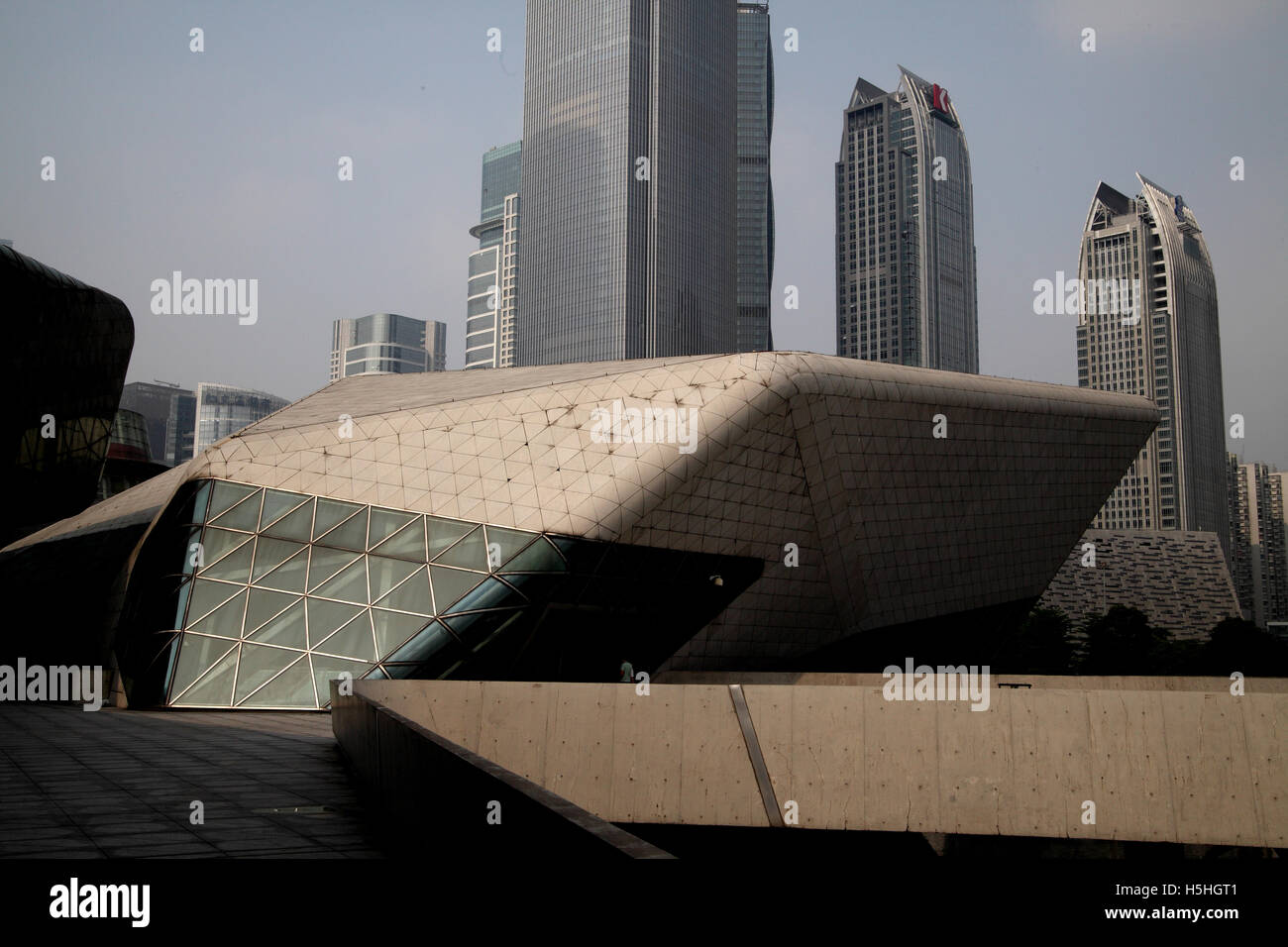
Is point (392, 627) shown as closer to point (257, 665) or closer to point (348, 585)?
point (348, 585)

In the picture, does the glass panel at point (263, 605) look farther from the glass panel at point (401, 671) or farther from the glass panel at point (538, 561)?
the glass panel at point (538, 561)

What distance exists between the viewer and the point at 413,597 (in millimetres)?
25906

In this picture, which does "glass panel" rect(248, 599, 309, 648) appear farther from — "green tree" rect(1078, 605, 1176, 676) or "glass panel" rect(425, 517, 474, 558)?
"green tree" rect(1078, 605, 1176, 676)

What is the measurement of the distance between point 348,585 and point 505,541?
3.85 metres

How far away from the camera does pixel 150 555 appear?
27.7 m

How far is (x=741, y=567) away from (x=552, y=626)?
251 inches

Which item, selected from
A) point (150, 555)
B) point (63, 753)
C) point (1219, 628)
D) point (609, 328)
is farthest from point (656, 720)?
point (609, 328)

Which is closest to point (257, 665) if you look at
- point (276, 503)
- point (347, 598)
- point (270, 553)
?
point (347, 598)

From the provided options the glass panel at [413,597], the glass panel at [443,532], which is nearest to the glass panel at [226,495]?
the glass panel at [443,532]

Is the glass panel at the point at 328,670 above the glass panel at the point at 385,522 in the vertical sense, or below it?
below

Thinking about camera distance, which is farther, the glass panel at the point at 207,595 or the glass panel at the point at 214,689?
the glass panel at the point at 207,595

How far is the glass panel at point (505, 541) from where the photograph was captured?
26.4 meters

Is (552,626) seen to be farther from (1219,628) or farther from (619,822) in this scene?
(1219,628)

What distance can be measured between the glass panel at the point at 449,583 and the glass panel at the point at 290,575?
10.3 ft
